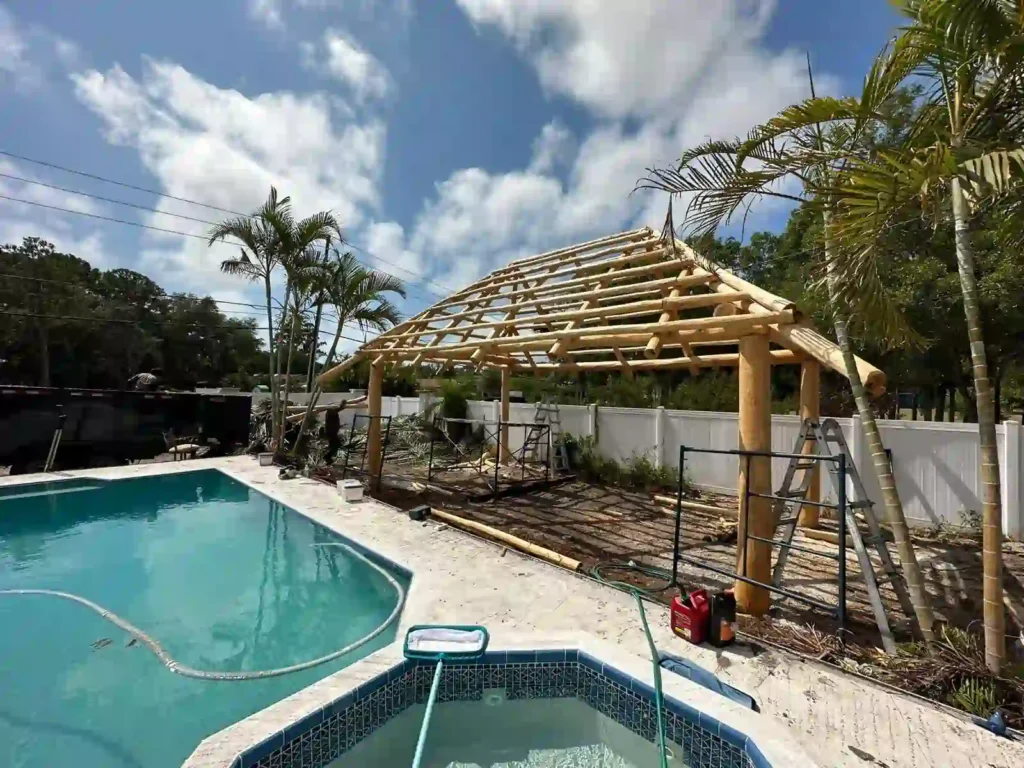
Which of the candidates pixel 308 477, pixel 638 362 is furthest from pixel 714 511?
pixel 308 477

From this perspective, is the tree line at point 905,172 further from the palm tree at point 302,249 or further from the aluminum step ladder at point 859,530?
the palm tree at point 302,249

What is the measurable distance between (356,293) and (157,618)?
9681 mm

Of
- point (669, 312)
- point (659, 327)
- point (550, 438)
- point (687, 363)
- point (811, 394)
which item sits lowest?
point (550, 438)

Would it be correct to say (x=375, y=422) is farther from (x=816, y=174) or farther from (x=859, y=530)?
(x=816, y=174)

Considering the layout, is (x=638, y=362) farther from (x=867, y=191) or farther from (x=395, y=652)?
(x=395, y=652)

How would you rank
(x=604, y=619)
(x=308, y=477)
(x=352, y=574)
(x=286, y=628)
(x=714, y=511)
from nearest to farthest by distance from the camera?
(x=604, y=619) → (x=286, y=628) → (x=352, y=574) → (x=714, y=511) → (x=308, y=477)

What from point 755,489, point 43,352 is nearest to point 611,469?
point 755,489

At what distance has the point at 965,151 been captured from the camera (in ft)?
10.2

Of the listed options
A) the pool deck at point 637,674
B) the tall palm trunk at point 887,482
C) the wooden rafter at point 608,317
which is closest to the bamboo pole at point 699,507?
the wooden rafter at point 608,317

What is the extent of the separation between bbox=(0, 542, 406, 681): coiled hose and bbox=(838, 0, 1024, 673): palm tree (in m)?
4.95

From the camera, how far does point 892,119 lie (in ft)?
12.8

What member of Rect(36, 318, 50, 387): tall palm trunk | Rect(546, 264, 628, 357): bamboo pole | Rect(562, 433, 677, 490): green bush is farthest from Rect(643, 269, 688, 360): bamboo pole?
Rect(36, 318, 50, 387): tall palm trunk

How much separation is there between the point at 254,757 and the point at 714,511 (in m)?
7.51

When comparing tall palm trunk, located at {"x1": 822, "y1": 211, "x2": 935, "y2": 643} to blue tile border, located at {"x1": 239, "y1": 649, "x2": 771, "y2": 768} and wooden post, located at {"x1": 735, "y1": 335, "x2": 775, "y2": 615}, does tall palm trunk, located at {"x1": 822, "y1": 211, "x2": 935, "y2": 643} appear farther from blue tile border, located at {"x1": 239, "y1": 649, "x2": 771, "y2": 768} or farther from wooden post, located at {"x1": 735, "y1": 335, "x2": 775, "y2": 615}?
blue tile border, located at {"x1": 239, "y1": 649, "x2": 771, "y2": 768}
